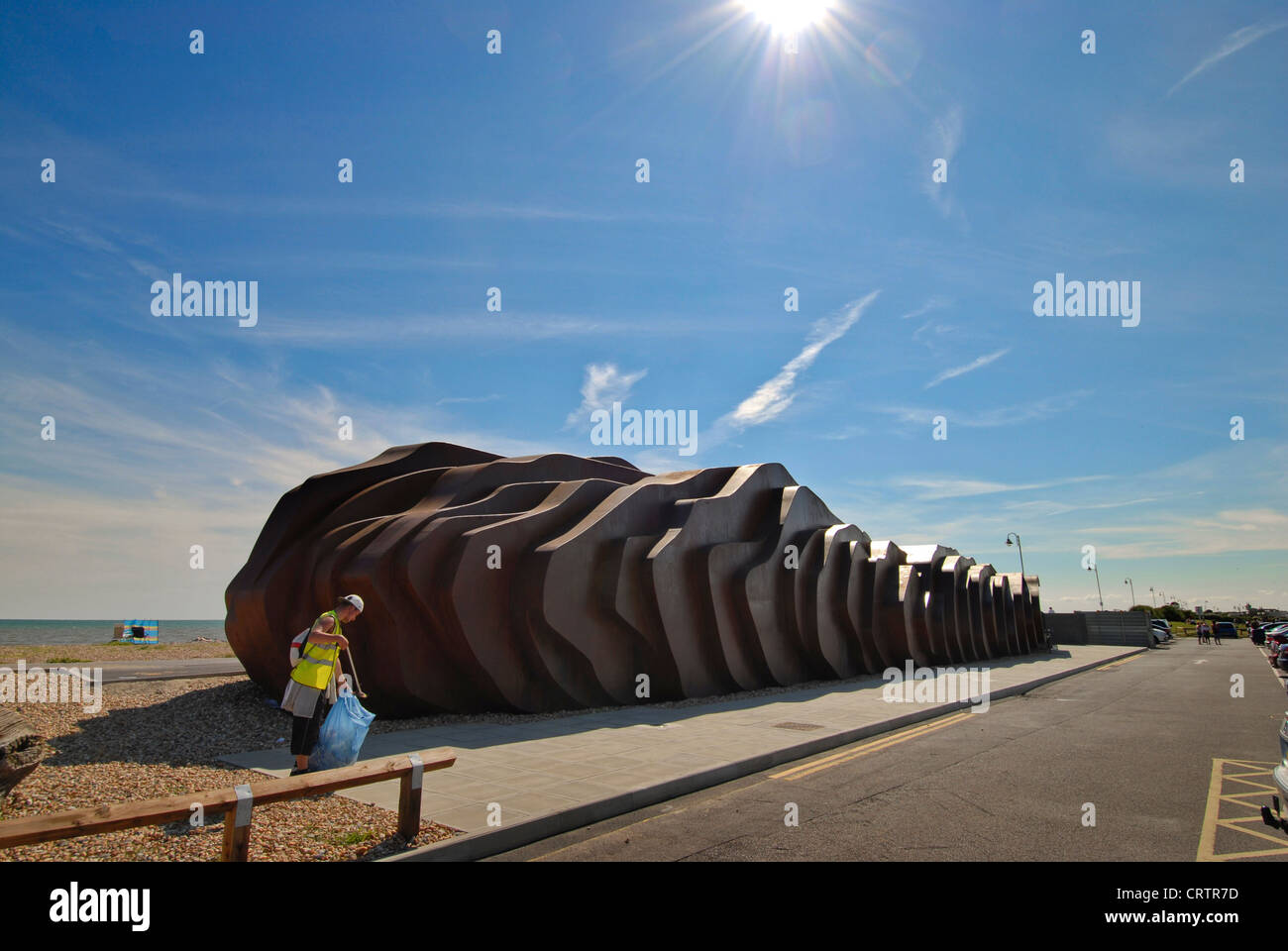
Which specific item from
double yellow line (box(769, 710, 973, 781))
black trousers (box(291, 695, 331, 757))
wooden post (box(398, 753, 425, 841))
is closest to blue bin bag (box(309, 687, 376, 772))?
black trousers (box(291, 695, 331, 757))

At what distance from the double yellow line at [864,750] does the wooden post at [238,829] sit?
5385 mm

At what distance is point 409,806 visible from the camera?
5.51 m

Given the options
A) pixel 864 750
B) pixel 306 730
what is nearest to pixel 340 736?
pixel 306 730

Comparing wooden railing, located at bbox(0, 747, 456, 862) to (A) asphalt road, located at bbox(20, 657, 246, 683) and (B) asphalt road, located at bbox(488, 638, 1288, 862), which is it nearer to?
(B) asphalt road, located at bbox(488, 638, 1288, 862)

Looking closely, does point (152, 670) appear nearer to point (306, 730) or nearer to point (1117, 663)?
point (306, 730)

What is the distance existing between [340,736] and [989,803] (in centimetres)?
611

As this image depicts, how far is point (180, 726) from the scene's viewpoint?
410 inches

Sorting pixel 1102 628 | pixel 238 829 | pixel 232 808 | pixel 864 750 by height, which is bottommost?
pixel 1102 628

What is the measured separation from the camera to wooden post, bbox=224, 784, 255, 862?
4.65 metres

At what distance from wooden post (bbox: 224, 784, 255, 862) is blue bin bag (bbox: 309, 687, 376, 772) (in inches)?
86.5
